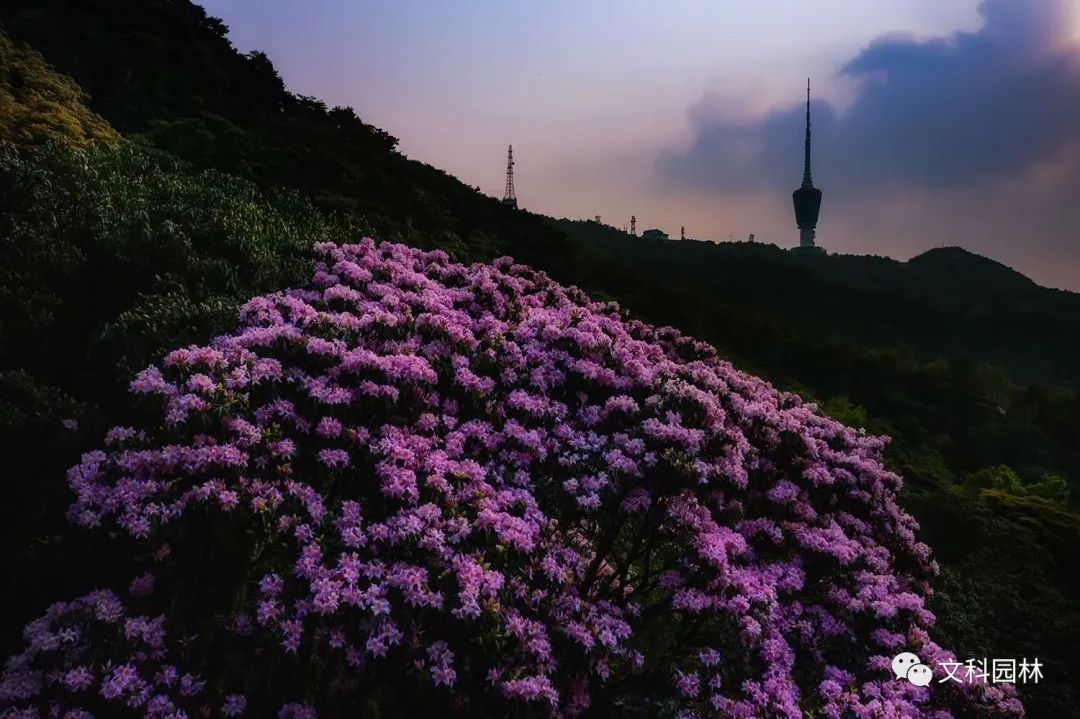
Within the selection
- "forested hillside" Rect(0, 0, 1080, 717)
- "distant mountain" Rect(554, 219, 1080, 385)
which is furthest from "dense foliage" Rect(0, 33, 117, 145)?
"distant mountain" Rect(554, 219, 1080, 385)

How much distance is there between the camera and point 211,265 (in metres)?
9.55

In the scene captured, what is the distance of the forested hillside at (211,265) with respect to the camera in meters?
7.84

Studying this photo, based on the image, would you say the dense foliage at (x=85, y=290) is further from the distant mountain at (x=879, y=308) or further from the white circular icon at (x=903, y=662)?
the distant mountain at (x=879, y=308)

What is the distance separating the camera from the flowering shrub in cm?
538

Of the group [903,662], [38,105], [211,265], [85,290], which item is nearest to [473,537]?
[903,662]

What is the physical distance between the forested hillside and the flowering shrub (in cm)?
110

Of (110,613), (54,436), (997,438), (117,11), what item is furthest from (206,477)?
(997,438)

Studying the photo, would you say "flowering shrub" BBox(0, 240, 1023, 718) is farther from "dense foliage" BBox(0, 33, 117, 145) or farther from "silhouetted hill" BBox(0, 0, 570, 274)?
"dense foliage" BBox(0, 33, 117, 145)

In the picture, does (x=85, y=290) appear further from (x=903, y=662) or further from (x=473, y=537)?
(x=903, y=662)

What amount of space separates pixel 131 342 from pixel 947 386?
3553 cm

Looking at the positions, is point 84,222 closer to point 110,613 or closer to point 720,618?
point 110,613

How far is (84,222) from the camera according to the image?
32.9 feet

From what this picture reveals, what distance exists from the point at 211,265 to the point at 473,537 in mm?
5724

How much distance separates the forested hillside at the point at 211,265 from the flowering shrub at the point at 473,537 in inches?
43.5
